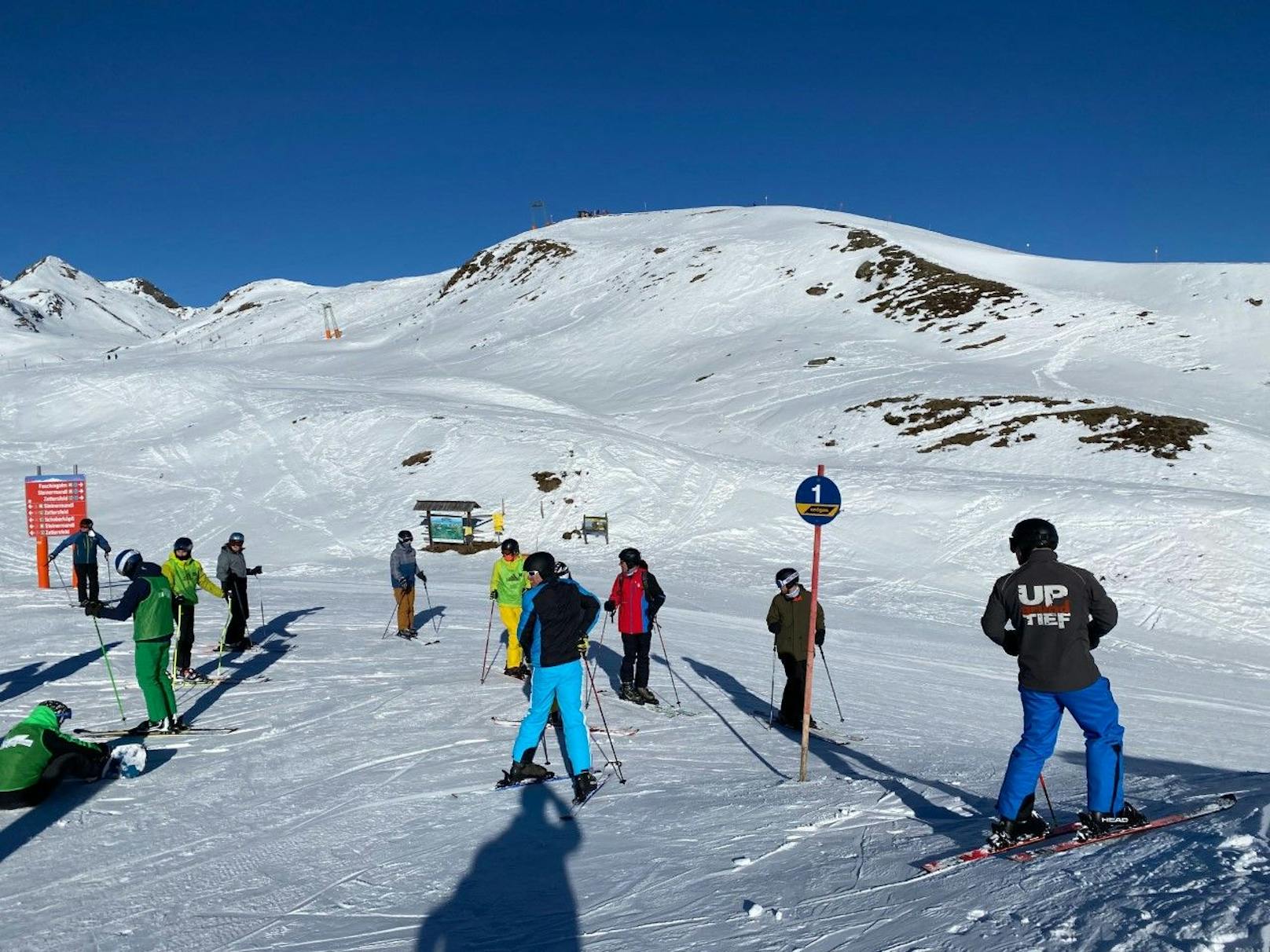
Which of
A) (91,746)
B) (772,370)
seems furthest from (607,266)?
(91,746)

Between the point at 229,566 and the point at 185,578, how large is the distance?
6.42ft

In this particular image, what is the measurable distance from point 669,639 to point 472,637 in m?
3.34

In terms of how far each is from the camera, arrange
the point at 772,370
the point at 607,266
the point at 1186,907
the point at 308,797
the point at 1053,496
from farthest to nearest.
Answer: the point at 607,266 → the point at 772,370 → the point at 1053,496 → the point at 308,797 → the point at 1186,907

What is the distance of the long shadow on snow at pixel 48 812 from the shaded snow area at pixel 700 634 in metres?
0.05

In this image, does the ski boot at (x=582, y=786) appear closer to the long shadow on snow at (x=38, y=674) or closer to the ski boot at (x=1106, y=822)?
the ski boot at (x=1106, y=822)

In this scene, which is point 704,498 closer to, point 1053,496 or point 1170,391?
point 1053,496

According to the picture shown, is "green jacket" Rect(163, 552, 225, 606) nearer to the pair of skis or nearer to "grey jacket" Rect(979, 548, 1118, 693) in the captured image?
the pair of skis

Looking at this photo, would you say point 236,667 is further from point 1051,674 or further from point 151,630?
point 1051,674

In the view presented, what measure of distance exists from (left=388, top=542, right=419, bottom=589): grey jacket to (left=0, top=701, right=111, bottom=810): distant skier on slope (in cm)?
586

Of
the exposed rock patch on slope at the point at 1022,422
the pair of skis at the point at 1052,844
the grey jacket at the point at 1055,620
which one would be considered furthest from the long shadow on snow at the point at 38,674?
the exposed rock patch on slope at the point at 1022,422

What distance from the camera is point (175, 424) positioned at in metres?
34.8

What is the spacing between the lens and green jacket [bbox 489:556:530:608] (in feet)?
35.1

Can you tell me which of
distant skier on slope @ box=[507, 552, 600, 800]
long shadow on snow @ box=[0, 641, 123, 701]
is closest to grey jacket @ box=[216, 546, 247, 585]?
long shadow on snow @ box=[0, 641, 123, 701]

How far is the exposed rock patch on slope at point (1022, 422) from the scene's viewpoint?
25188 millimetres
